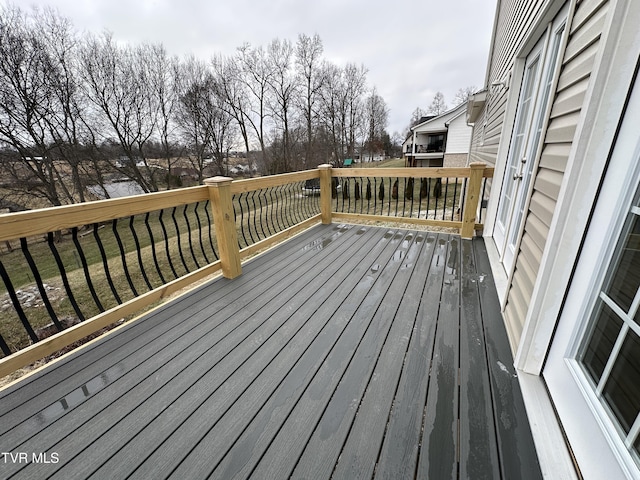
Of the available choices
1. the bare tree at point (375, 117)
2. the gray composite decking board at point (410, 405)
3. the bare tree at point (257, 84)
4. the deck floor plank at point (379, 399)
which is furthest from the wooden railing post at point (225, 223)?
the bare tree at point (375, 117)

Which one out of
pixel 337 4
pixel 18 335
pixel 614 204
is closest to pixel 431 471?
pixel 614 204

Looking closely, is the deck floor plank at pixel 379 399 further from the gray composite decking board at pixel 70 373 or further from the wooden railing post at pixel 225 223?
the wooden railing post at pixel 225 223

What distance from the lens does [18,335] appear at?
128 inches

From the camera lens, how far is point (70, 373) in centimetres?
146

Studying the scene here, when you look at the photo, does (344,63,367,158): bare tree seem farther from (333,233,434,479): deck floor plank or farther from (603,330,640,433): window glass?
(603,330,640,433): window glass

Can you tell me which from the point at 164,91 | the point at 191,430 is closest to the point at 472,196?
the point at 191,430

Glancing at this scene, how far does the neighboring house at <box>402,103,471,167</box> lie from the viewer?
15.4 meters

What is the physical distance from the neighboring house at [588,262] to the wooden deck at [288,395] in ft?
0.56

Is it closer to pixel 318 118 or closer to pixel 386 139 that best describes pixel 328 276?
pixel 318 118

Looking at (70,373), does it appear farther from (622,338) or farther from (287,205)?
(287,205)

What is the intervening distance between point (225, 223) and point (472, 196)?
109 inches

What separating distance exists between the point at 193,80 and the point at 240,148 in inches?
163

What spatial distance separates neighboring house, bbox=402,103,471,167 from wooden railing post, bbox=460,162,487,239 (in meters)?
10.8

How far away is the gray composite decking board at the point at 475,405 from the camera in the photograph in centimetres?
99
